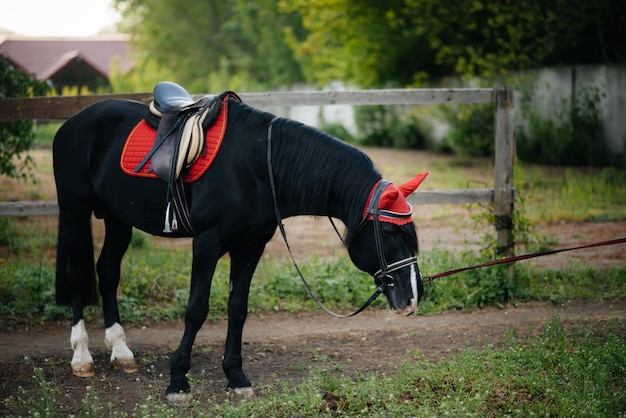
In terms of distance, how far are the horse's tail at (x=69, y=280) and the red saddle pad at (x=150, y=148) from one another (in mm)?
802

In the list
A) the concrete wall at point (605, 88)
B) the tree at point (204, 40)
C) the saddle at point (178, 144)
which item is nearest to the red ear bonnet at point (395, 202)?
the saddle at point (178, 144)

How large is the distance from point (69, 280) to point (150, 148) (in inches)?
51.5

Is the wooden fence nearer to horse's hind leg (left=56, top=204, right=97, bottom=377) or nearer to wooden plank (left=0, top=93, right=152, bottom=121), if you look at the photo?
wooden plank (left=0, top=93, right=152, bottom=121)

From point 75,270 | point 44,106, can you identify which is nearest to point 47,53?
point 44,106

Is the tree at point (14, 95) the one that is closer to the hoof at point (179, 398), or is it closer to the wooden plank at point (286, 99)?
the wooden plank at point (286, 99)

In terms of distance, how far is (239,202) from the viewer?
4.21m

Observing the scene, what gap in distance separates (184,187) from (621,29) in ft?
40.0

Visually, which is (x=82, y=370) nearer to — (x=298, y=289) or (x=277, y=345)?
(x=277, y=345)

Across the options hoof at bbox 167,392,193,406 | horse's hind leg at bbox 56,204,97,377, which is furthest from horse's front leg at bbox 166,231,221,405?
horse's hind leg at bbox 56,204,97,377

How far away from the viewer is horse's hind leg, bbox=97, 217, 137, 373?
16.2 ft

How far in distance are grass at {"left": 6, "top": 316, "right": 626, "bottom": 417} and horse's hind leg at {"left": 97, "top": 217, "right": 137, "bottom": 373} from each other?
541mm

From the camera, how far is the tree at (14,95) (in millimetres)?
7633

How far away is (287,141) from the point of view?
4.33 meters

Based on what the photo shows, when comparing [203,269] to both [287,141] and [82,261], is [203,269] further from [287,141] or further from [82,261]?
[82,261]
